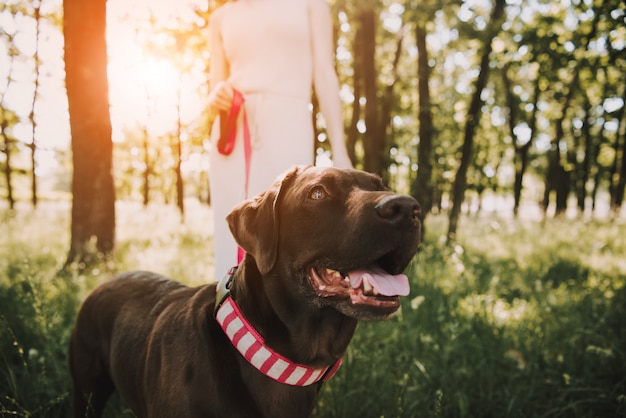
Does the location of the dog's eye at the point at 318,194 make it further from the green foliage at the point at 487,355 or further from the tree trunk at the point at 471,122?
the tree trunk at the point at 471,122

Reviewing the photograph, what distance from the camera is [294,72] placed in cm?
322

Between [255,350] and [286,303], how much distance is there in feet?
0.77

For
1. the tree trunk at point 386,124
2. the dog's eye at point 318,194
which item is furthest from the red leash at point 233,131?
the tree trunk at point 386,124

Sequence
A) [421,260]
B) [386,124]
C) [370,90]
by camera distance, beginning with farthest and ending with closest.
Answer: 1. [386,124]
2. [370,90]
3. [421,260]

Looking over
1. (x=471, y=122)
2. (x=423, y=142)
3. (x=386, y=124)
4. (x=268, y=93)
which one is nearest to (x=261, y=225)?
(x=268, y=93)

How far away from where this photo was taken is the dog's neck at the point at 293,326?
1.98 meters

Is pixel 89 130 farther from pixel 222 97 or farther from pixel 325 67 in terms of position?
pixel 325 67

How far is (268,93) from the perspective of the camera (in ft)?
A: 10.5

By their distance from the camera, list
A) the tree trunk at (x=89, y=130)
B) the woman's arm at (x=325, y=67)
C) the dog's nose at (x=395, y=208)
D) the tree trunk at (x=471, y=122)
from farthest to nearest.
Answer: the tree trunk at (x=471, y=122)
the tree trunk at (x=89, y=130)
the woman's arm at (x=325, y=67)
the dog's nose at (x=395, y=208)

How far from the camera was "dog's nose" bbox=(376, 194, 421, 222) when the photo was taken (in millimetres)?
1807

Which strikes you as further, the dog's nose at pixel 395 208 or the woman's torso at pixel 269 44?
the woman's torso at pixel 269 44

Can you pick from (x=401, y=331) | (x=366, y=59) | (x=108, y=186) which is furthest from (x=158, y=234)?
(x=401, y=331)

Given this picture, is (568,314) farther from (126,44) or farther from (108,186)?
(126,44)

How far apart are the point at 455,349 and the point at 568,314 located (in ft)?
5.75
